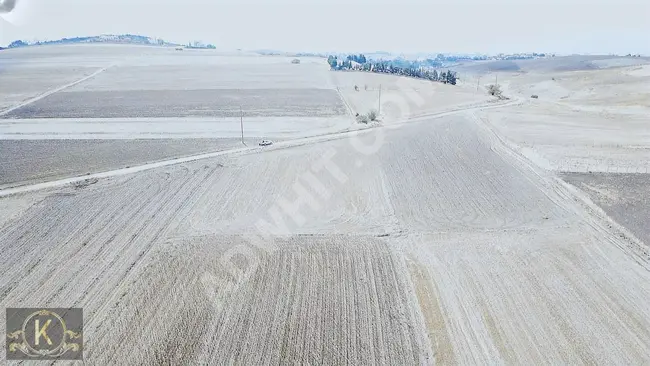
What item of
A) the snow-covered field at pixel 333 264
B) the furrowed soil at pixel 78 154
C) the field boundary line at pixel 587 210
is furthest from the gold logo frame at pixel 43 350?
the field boundary line at pixel 587 210

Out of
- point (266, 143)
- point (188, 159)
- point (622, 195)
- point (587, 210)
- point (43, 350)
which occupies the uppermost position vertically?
point (266, 143)

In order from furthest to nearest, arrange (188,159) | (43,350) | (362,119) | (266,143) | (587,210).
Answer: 1. (362,119)
2. (266,143)
3. (188,159)
4. (587,210)
5. (43,350)

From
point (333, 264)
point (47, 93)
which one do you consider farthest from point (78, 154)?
point (47, 93)

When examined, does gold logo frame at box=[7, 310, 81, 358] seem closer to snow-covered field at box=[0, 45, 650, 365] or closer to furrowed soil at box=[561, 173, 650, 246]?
snow-covered field at box=[0, 45, 650, 365]

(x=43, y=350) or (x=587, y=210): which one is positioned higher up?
(x=587, y=210)

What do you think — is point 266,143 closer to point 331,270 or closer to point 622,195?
point 331,270

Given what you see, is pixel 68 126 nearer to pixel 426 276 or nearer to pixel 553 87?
pixel 426 276

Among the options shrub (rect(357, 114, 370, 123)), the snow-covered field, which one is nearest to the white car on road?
the snow-covered field

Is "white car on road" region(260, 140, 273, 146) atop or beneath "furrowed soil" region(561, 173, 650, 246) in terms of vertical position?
atop

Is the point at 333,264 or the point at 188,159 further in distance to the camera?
the point at 188,159

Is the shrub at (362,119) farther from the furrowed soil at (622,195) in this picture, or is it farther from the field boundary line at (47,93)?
the field boundary line at (47,93)
